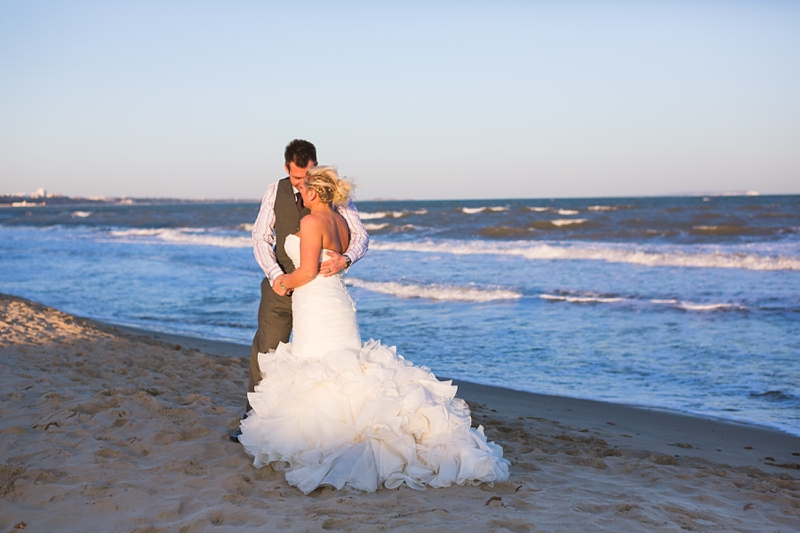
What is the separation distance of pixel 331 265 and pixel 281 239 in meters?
0.45

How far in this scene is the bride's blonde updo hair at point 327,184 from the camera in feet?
12.4

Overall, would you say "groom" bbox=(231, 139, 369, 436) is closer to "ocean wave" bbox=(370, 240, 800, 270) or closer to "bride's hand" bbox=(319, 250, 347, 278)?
"bride's hand" bbox=(319, 250, 347, 278)

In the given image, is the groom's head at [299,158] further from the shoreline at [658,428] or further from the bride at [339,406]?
the shoreline at [658,428]

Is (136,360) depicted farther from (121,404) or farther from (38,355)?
(121,404)

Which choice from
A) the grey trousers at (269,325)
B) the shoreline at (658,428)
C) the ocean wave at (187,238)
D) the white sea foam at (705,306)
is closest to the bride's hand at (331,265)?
the grey trousers at (269,325)

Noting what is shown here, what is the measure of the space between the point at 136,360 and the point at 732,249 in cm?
1884

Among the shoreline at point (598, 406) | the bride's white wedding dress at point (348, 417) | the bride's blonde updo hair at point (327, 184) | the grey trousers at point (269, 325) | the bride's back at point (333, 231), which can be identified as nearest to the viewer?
the bride's white wedding dress at point (348, 417)

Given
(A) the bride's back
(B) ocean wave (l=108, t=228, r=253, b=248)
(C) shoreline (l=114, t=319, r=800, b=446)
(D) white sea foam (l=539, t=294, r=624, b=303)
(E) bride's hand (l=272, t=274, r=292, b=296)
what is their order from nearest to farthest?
1. (A) the bride's back
2. (E) bride's hand (l=272, t=274, r=292, b=296)
3. (C) shoreline (l=114, t=319, r=800, b=446)
4. (D) white sea foam (l=539, t=294, r=624, b=303)
5. (B) ocean wave (l=108, t=228, r=253, b=248)

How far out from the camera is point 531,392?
263 inches

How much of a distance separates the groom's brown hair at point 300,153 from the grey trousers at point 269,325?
796 mm

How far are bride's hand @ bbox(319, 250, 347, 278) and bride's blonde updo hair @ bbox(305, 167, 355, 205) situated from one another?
1.07 feet

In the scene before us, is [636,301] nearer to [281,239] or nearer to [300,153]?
[281,239]

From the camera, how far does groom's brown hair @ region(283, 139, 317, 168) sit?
4.00 metres

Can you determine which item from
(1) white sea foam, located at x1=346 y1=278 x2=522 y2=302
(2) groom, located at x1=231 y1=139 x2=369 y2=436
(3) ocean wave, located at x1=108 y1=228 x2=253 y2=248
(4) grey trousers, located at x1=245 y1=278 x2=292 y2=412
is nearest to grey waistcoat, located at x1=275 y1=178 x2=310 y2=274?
(2) groom, located at x1=231 y1=139 x2=369 y2=436
